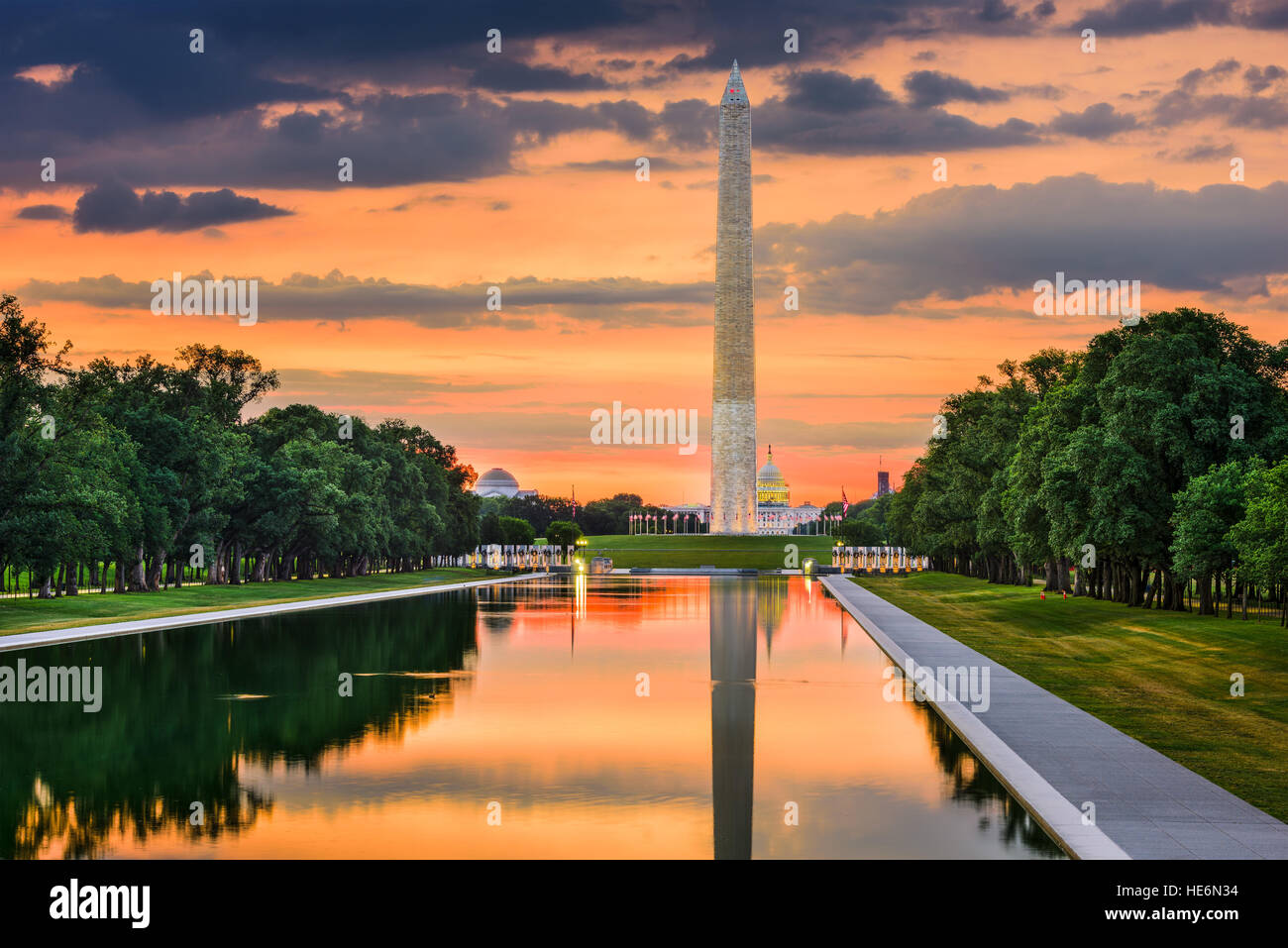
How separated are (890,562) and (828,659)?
86415 millimetres

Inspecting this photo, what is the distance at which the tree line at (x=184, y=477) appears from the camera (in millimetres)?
42594

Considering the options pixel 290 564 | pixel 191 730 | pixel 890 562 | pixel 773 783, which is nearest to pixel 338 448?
pixel 290 564

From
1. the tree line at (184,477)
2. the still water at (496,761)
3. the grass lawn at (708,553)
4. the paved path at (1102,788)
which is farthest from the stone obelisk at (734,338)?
the paved path at (1102,788)

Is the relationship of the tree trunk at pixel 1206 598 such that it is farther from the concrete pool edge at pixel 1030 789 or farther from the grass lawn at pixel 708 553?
the grass lawn at pixel 708 553

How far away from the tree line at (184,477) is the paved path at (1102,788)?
32.4 meters

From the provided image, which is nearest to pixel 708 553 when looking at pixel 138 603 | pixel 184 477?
pixel 184 477

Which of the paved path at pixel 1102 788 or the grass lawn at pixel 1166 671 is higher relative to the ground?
the paved path at pixel 1102 788

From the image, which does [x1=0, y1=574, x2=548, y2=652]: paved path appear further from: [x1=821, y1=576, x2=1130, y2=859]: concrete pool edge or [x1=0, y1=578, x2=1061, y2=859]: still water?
[x1=821, y1=576, x2=1130, y2=859]: concrete pool edge

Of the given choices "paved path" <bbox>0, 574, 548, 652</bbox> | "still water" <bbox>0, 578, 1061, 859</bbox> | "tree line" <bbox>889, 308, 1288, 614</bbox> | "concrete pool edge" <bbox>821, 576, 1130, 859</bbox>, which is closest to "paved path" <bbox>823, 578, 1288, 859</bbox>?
"concrete pool edge" <bbox>821, 576, 1130, 859</bbox>

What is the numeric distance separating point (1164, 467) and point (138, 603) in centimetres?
3599

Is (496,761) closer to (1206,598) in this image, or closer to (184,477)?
(1206,598)

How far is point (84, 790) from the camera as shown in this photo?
44.8ft

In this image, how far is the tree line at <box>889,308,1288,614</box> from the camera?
3647cm
